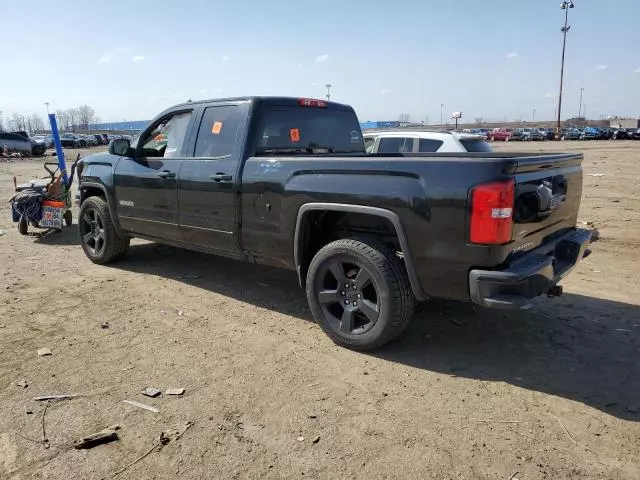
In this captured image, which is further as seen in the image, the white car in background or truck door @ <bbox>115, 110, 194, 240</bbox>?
the white car in background

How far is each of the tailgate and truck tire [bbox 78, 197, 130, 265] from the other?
4928 mm

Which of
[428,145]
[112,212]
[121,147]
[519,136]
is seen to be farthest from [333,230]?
[519,136]

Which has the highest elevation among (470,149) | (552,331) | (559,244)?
(470,149)

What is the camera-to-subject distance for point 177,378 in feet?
11.9

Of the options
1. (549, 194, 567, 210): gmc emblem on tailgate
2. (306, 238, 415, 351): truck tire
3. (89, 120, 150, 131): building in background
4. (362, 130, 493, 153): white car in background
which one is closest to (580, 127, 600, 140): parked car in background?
(362, 130, 493, 153): white car in background

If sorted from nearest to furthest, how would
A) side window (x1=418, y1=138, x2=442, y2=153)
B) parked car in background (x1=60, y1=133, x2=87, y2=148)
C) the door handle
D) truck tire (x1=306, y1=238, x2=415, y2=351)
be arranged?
truck tire (x1=306, y1=238, x2=415, y2=351)
the door handle
side window (x1=418, y1=138, x2=442, y2=153)
parked car in background (x1=60, y1=133, x2=87, y2=148)

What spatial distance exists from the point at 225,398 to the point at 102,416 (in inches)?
29.1

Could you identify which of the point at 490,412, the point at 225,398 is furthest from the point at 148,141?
the point at 490,412

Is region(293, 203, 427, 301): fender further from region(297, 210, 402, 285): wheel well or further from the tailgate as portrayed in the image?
the tailgate

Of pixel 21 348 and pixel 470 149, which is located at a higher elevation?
pixel 470 149

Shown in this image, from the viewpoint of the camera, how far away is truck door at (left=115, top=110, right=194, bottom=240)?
5.43 metres

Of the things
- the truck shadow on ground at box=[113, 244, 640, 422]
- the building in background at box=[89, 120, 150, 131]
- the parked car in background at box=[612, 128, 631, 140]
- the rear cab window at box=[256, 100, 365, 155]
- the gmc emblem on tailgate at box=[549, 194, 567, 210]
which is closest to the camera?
the truck shadow on ground at box=[113, 244, 640, 422]

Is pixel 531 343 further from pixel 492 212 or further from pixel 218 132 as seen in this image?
pixel 218 132

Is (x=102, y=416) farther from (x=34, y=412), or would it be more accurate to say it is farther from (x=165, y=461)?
(x=165, y=461)
